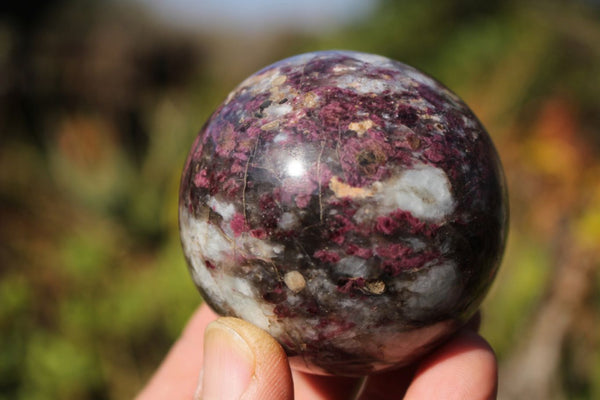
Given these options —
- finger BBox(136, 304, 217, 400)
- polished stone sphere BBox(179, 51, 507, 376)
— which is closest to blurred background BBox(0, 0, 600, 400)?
finger BBox(136, 304, 217, 400)

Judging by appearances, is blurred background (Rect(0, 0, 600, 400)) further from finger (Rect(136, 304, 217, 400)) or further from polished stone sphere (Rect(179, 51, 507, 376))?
polished stone sphere (Rect(179, 51, 507, 376))

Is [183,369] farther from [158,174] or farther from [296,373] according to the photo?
[158,174]

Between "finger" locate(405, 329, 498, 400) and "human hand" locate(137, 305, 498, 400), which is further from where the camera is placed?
"finger" locate(405, 329, 498, 400)

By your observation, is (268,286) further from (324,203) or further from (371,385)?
(371,385)

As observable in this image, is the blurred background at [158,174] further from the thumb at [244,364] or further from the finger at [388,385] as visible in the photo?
the thumb at [244,364]

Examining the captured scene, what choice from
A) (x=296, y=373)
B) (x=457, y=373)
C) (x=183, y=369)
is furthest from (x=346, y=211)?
(x=183, y=369)

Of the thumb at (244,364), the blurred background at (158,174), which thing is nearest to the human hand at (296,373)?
the thumb at (244,364)

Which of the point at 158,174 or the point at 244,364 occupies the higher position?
the point at 244,364
